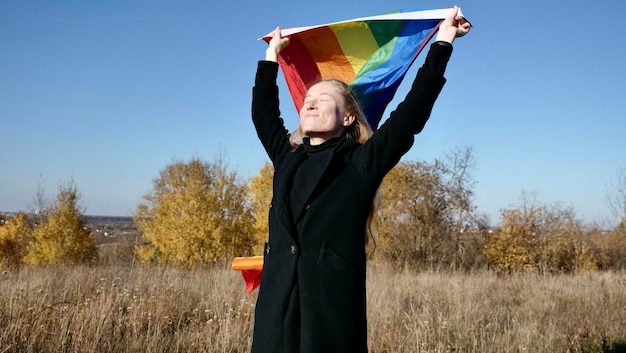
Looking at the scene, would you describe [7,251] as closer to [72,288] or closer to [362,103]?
[72,288]

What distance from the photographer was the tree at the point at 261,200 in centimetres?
1905

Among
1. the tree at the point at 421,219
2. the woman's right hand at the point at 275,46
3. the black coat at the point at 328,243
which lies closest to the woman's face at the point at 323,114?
the black coat at the point at 328,243

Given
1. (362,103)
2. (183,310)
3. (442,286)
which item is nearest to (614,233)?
(442,286)

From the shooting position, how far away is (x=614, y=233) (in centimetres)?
2198

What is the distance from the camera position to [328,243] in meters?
2.08

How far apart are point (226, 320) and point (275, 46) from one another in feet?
10.5

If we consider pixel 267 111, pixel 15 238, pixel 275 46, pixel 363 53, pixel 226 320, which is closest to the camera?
pixel 267 111

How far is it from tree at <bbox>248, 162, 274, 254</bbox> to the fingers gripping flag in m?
15.7

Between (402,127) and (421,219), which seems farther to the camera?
(421,219)

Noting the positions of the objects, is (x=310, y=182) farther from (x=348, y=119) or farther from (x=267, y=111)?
(x=267, y=111)

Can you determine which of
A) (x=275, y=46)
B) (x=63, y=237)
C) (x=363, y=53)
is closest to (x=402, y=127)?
(x=275, y=46)

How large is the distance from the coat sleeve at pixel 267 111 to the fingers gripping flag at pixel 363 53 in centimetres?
45

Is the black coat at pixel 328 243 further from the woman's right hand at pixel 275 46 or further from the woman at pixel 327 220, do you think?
the woman's right hand at pixel 275 46

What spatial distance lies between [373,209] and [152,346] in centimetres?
308
